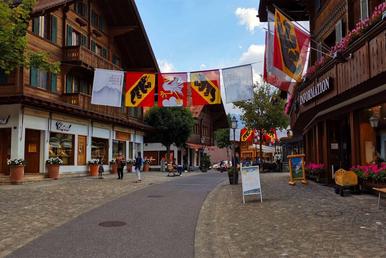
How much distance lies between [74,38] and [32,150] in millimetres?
8590

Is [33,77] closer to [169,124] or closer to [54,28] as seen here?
[54,28]

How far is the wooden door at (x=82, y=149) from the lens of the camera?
94.4ft

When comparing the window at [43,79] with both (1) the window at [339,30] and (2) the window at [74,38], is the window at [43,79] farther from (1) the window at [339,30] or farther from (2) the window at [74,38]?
(1) the window at [339,30]

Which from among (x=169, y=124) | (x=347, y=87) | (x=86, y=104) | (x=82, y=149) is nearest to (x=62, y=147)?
(x=82, y=149)

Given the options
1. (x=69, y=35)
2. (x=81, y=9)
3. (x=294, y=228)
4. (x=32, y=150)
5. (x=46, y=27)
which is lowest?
(x=294, y=228)

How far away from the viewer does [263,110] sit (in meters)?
39.7

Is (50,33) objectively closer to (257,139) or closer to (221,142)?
(257,139)

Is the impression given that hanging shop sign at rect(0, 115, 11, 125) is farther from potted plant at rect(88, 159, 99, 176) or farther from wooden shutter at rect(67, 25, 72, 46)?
potted plant at rect(88, 159, 99, 176)

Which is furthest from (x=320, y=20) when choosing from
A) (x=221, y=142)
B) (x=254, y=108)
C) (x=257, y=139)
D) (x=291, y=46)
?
(x=221, y=142)

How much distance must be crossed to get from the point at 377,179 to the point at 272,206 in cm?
341

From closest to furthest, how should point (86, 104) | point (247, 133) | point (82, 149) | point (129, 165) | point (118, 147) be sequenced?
1. point (86, 104)
2. point (82, 149)
3. point (118, 147)
4. point (129, 165)
5. point (247, 133)

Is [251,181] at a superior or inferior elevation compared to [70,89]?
inferior

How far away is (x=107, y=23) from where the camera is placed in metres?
35.1

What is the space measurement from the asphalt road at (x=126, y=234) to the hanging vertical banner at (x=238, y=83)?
21.3ft
